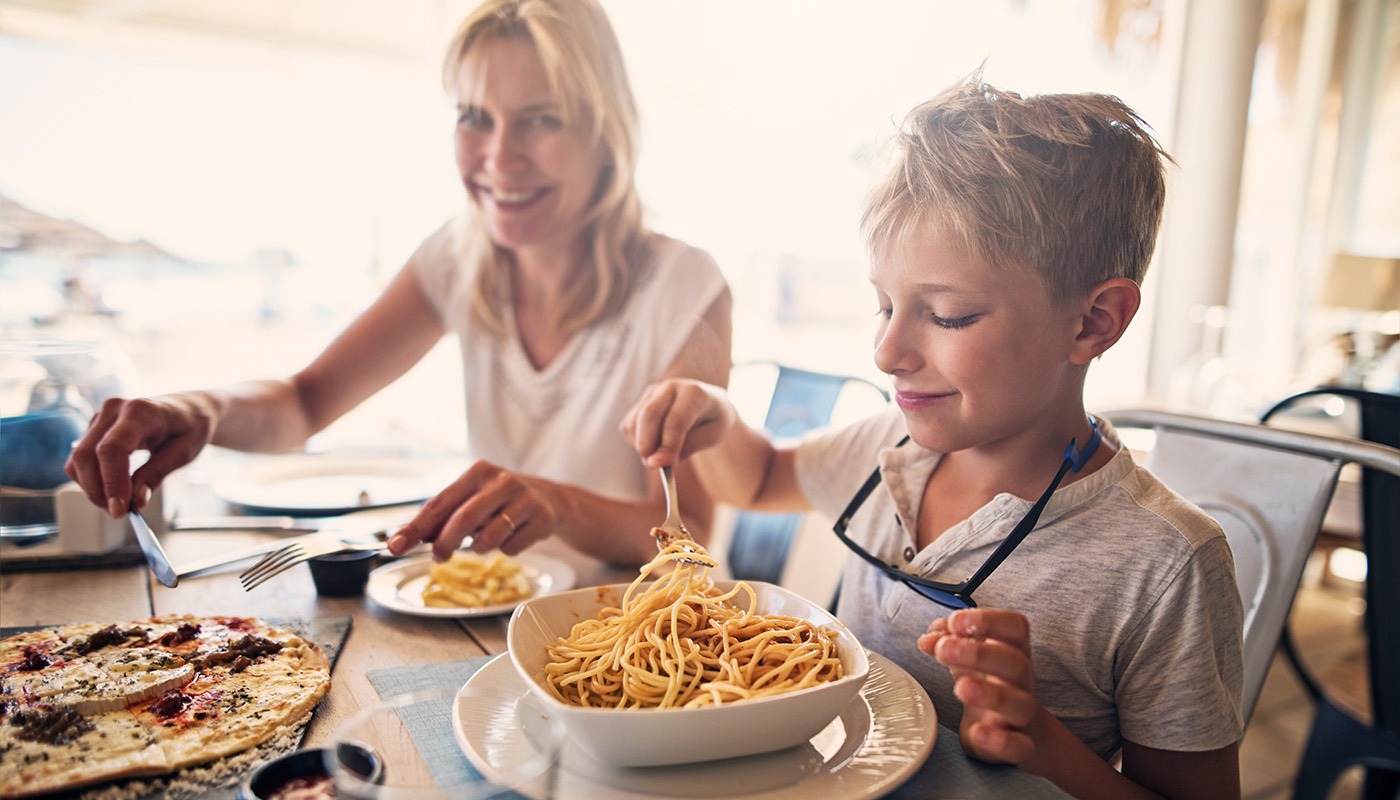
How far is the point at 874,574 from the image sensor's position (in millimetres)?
1269

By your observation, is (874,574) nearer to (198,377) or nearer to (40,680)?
(40,680)

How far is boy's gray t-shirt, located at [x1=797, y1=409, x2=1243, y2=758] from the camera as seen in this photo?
0.92 meters

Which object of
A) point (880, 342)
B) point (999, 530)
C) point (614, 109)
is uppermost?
point (614, 109)

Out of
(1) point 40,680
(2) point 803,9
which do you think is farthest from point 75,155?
(1) point 40,680

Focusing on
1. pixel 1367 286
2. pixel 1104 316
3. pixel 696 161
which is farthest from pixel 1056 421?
pixel 1367 286

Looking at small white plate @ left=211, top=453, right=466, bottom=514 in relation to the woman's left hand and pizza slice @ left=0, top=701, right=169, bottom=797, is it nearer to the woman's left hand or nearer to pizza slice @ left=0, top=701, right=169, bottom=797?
the woman's left hand

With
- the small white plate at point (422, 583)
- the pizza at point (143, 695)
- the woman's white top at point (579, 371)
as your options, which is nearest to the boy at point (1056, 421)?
the small white plate at point (422, 583)

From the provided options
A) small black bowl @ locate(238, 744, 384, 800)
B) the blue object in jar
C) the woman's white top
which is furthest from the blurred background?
small black bowl @ locate(238, 744, 384, 800)

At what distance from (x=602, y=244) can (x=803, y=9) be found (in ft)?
13.3

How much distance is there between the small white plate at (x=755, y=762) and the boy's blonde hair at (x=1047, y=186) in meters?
0.53

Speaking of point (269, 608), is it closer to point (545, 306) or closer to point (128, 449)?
point (128, 449)

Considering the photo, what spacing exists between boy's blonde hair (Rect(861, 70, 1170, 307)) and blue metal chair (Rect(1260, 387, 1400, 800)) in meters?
0.64

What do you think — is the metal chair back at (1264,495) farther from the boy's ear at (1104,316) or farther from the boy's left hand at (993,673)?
the boy's left hand at (993,673)

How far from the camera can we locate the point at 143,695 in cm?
85
